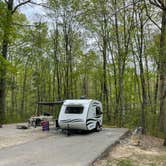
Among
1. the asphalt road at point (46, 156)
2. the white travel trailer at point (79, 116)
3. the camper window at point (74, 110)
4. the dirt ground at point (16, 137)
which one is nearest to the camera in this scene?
the asphalt road at point (46, 156)

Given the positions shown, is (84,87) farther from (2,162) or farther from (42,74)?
(2,162)

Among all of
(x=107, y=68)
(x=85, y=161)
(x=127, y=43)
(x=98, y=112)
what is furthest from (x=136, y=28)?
(x=85, y=161)

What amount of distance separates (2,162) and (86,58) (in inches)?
989

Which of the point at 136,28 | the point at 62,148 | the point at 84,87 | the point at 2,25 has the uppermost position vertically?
the point at 136,28

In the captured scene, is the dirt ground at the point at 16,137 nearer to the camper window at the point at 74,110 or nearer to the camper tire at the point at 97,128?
the camper window at the point at 74,110

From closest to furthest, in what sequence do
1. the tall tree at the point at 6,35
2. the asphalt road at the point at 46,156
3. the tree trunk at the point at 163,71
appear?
the asphalt road at the point at 46,156 → the tall tree at the point at 6,35 → the tree trunk at the point at 163,71

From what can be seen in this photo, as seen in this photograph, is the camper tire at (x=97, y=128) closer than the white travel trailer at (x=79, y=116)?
No

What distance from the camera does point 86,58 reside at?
3291cm

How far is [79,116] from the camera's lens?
56.9 feet

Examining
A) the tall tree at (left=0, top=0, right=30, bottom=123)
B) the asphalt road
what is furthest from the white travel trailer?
the asphalt road

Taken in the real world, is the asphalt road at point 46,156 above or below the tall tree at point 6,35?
below

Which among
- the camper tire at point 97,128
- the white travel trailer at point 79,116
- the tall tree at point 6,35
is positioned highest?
the tall tree at point 6,35

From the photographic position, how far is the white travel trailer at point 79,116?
679 inches

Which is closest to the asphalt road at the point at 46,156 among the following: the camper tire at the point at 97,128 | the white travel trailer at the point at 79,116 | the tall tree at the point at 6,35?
the white travel trailer at the point at 79,116
